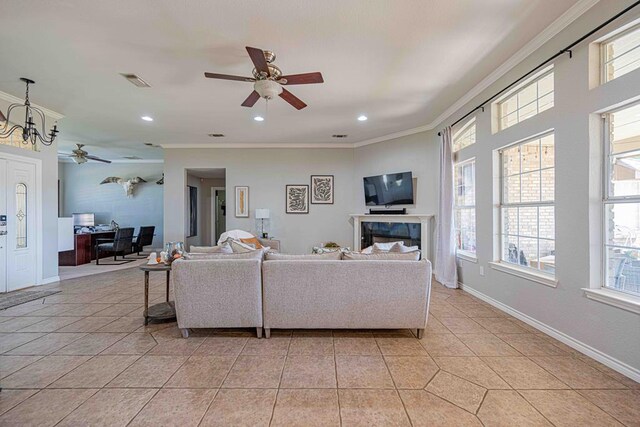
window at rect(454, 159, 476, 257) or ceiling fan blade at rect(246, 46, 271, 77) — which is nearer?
ceiling fan blade at rect(246, 46, 271, 77)

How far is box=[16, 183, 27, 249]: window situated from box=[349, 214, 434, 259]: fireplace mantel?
5895mm

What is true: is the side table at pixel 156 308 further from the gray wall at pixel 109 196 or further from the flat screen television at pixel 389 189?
the gray wall at pixel 109 196

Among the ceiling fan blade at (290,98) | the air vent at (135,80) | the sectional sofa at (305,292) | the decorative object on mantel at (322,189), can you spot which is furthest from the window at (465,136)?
the air vent at (135,80)

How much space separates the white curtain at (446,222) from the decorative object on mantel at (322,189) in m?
2.73

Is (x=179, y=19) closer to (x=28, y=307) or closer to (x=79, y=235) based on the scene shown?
(x=28, y=307)

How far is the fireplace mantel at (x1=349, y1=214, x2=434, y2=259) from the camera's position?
215 inches

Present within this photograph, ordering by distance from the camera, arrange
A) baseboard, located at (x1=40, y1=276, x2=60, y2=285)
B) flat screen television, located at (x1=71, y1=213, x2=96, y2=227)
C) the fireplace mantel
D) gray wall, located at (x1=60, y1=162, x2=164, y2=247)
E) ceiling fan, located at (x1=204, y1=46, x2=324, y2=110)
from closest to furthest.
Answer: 1. ceiling fan, located at (x1=204, y1=46, x2=324, y2=110)
2. baseboard, located at (x1=40, y1=276, x2=60, y2=285)
3. the fireplace mantel
4. flat screen television, located at (x1=71, y1=213, x2=96, y2=227)
5. gray wall, located at (x1=60, y1=162, x2=164, y2=247)

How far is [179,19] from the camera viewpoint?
249 cm

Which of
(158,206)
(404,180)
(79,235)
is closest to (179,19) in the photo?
(404,180)

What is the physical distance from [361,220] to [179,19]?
198 inches

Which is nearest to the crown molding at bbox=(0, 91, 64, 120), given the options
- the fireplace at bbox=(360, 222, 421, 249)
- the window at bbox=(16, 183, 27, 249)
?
the window at bbox=(16, 183, 27, 249)

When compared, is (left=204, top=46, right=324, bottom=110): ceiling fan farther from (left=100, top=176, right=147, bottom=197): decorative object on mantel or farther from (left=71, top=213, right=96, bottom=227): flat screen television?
(left=71, top=213, right=96, bottom=227): flat screen television

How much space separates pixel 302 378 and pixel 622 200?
2.84 m

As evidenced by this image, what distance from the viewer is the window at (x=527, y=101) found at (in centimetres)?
296
